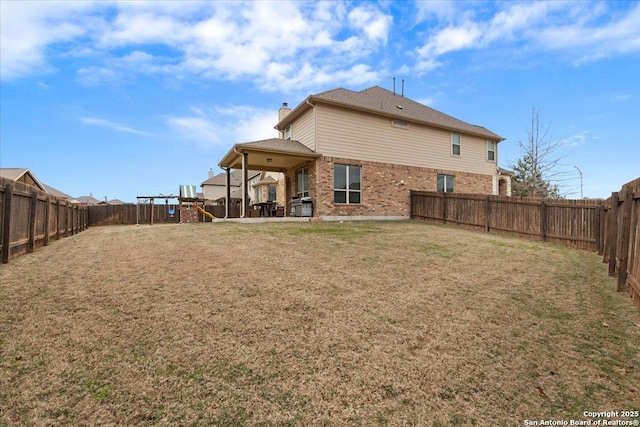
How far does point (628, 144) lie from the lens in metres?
16.9

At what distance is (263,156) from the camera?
1324 centimetres

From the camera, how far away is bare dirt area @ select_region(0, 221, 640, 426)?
1.97 m

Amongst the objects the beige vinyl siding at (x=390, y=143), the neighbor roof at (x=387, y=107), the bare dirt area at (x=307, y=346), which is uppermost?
the neighbor roof at (x=387, y=107)

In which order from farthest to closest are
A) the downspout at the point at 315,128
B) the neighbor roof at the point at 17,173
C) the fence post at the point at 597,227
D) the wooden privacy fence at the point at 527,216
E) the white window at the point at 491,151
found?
the neighbor roof at the point at 17,173, the white window at the point at 491,151, the downspout at the point at 315,128, the wooden privacy fence at the point at 527,216, the fence post at the point at 597,227

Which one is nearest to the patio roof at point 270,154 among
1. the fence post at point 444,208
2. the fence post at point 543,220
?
the fence post at point 444,208

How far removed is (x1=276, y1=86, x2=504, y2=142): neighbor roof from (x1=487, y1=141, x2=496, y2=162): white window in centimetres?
37

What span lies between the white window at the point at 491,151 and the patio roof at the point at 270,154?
475 inches

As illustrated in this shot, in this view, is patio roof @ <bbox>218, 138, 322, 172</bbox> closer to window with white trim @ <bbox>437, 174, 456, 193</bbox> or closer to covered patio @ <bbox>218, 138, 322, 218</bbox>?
covered patio @ <bbox>218, 138, 322, 218</bbox>

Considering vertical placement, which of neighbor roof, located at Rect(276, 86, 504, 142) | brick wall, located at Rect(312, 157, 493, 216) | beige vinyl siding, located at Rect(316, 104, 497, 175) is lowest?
brick wall, located at Rect(312, 157, 493, 216)

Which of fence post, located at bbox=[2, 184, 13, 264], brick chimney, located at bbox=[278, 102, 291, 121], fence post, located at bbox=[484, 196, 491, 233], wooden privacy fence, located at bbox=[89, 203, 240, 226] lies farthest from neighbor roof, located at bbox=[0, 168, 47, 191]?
fence post, located at bbox=[484, 196, 491, 233]

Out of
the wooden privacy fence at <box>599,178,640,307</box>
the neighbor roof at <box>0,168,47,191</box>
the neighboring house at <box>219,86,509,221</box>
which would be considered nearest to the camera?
the wooden privacy fence at <box>599,178,640,307</box>

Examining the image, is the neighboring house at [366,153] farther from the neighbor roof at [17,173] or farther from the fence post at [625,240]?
the neighbor roof at [17,173]

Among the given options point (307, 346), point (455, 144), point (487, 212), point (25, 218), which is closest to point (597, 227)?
point (487, 212)

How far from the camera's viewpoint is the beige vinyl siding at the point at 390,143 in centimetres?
1357
